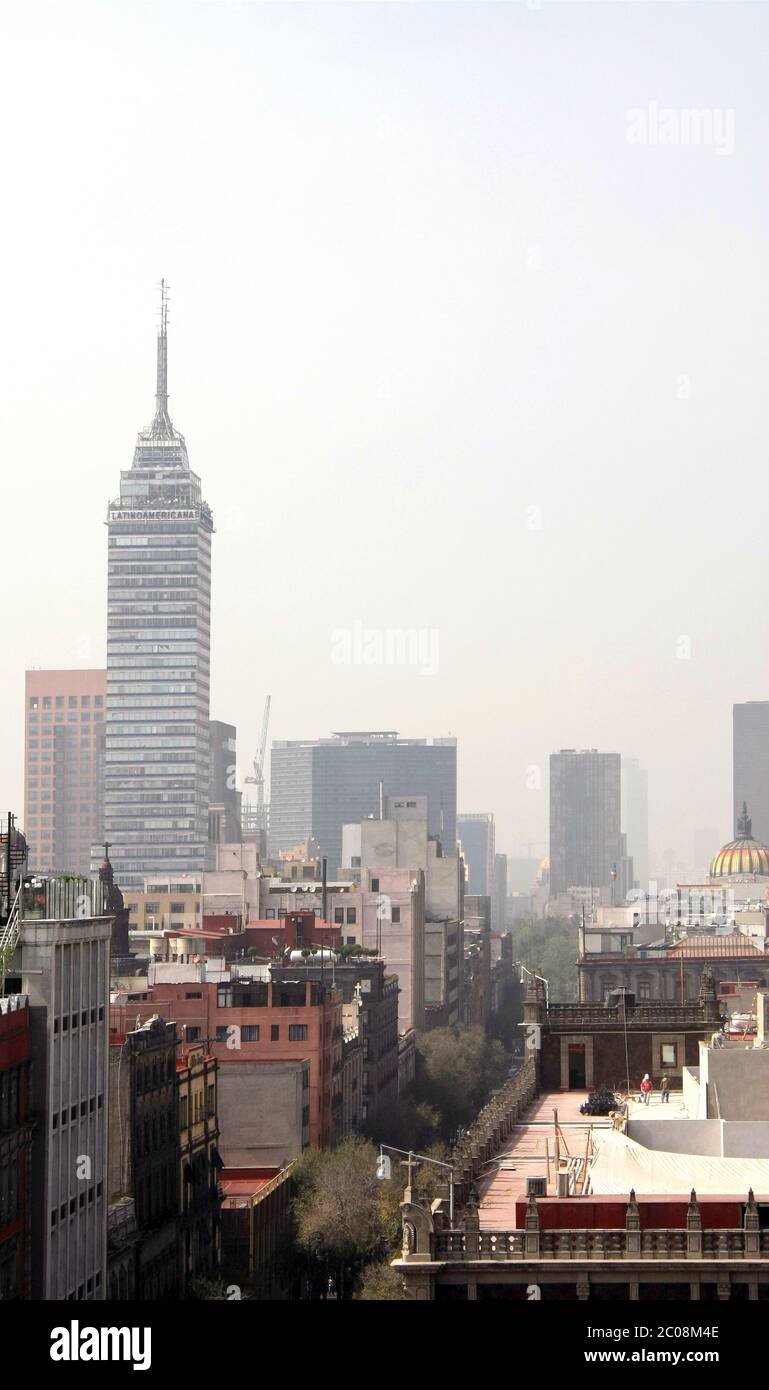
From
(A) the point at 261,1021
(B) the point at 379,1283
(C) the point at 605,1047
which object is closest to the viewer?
(B) the point at 379,1283

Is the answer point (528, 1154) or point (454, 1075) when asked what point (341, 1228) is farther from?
point (454, 1075)

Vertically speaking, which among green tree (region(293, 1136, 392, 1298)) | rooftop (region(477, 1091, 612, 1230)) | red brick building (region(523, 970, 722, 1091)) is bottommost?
green tree (region(293, 1136, 392, 1298))

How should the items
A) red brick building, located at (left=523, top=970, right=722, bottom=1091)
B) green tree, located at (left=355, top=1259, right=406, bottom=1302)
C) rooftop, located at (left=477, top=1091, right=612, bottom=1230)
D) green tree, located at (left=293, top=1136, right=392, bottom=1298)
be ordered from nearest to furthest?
1. rooftop, located at (left=477, top=1091, right=612, bottom=1230)
2. green tree, located at (left=355, top=1259, right=406, bottom=1302)
3. green tree, located at (left=293, top=1136, right=392, bottom=1298)
4. red brick building, located at (left=523, top=970, right=722, bottom=1091)

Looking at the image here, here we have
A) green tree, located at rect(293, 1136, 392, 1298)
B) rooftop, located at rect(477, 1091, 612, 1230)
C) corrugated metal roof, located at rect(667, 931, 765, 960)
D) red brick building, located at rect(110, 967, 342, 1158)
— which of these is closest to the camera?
rooftop, located at rect(477, 1091, 612, 1230)

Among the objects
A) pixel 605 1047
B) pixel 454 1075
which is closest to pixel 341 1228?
pixel 605 1047

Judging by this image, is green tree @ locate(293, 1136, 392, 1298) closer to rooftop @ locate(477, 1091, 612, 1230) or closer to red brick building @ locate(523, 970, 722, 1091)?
red brick building @ locate(523, 970, 722, 1091)

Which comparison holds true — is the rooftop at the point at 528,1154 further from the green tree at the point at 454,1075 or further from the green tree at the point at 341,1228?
the green tree at the point at 454,1075

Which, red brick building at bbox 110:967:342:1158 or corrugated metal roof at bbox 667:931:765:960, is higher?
corrugated metal roof at bbox 667:931:765:960

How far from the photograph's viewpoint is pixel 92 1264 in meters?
58.2

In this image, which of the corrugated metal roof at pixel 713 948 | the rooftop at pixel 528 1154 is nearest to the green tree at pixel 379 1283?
the rooftop at pixel 528 1154

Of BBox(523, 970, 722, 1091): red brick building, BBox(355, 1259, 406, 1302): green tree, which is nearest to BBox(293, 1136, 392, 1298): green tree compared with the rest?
BBox(355, 1259, 406, 1302): green tree
